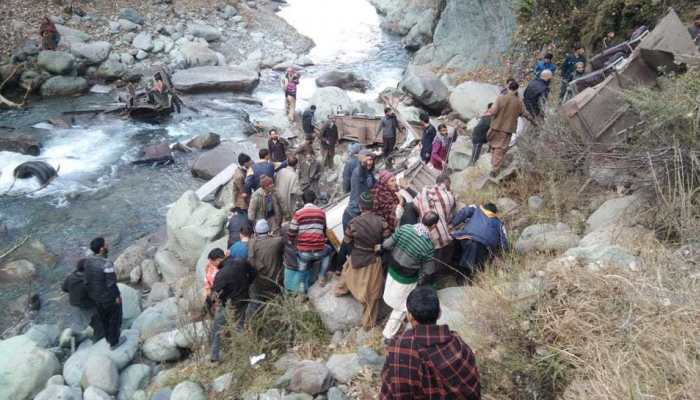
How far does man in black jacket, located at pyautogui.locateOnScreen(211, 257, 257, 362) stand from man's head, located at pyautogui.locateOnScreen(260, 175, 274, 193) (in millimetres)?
1439

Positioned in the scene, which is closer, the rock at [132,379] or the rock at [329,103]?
the rock at [132,379]

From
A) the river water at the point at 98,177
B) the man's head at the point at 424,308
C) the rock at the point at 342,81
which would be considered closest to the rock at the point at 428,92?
the river water at the point at 98,177

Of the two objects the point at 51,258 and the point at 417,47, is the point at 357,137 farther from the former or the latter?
the point at 417,47

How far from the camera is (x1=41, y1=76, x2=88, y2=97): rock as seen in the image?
15477mm

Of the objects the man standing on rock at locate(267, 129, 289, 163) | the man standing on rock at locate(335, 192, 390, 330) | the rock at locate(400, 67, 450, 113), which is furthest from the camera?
the rock at locate(400, 67, 450, 113)

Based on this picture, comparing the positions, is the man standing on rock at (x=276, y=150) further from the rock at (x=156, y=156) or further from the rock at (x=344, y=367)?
the rock at (x=344, y=367)

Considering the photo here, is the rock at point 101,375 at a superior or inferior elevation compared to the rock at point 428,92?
inferior

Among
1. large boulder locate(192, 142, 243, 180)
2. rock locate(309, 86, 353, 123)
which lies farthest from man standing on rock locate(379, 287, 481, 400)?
rock locate(309, 86, 353, 123)

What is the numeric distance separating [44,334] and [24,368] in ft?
3.18

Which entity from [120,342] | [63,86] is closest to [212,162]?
[120,342]

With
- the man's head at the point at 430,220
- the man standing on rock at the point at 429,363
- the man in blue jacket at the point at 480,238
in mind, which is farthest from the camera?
the man in blue jacket at the point at 480,238

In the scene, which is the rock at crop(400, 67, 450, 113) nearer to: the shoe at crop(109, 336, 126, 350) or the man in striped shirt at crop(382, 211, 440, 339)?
the man in striped shirt at crop(382, 211, 440, 339)

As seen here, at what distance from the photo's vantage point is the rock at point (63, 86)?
15.5m

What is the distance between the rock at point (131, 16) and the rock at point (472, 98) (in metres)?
13.2
